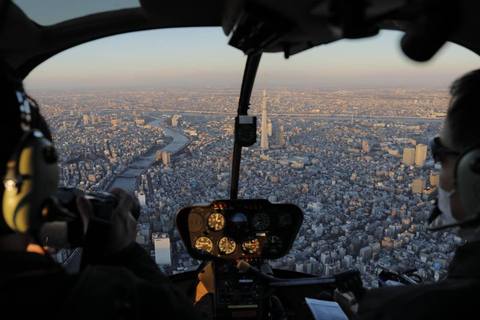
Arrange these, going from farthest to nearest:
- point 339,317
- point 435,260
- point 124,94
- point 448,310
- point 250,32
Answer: point 124,94 < point 435,260 < point 339,317 < point 250,32 < point 448,310

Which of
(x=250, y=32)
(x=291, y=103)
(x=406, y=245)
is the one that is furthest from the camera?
(x=291, y=103)

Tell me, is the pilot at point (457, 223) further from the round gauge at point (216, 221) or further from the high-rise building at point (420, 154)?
the high-rise building at point (420, 154)

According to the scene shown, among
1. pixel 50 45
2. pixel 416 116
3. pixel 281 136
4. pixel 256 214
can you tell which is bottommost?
pixel 256 214

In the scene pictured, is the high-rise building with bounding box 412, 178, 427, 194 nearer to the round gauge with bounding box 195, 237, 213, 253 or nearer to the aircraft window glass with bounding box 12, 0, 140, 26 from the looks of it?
the round gauge with bounding box 195, 237, 213, 253

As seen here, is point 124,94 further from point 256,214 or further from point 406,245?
point 406,245


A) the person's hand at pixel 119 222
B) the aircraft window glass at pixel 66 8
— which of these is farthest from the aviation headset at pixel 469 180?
the aircraft window glass at pixel 66 8

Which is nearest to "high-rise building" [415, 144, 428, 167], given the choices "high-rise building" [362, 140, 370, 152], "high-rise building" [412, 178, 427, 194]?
"high-rise building" [412, 178, 427, 194]

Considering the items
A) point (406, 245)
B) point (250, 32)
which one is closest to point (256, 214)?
point (406, 245)
